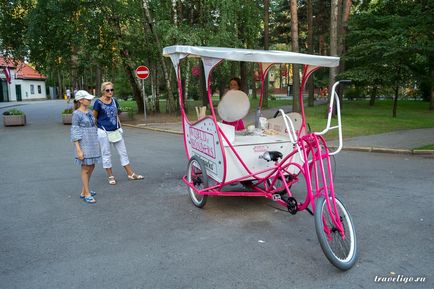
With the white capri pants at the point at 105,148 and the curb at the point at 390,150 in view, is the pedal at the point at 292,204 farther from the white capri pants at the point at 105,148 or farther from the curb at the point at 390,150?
the curb at the point at 390,150

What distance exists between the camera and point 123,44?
2083 centimetres

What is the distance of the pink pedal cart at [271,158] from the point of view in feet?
12.6

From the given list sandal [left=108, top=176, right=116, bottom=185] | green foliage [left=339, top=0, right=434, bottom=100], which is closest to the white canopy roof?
sandal [left=108, top=176, right=116, bottom=185]

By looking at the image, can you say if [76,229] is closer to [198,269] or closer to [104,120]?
[198,269]

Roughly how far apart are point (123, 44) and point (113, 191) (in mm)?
15592

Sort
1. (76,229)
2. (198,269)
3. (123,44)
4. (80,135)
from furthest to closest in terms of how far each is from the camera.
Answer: (123,44)
(80,135)
(76,229)
(198,269)

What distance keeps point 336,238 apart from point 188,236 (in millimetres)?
1736

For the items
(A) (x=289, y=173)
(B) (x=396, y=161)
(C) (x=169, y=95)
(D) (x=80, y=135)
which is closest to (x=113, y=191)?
(D) (x=80, y=135)

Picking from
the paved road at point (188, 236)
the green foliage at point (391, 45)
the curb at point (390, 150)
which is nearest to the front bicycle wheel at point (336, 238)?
the paved road at point (188, 236)

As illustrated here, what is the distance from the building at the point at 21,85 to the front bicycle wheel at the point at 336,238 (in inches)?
2018

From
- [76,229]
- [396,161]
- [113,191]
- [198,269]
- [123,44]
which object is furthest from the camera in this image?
[123,44]

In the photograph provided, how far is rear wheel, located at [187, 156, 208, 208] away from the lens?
5.60 meters

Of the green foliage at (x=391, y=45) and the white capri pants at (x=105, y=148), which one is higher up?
the green foliage at (x=391, y=45)

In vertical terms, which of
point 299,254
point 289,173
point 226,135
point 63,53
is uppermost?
point 63,53
